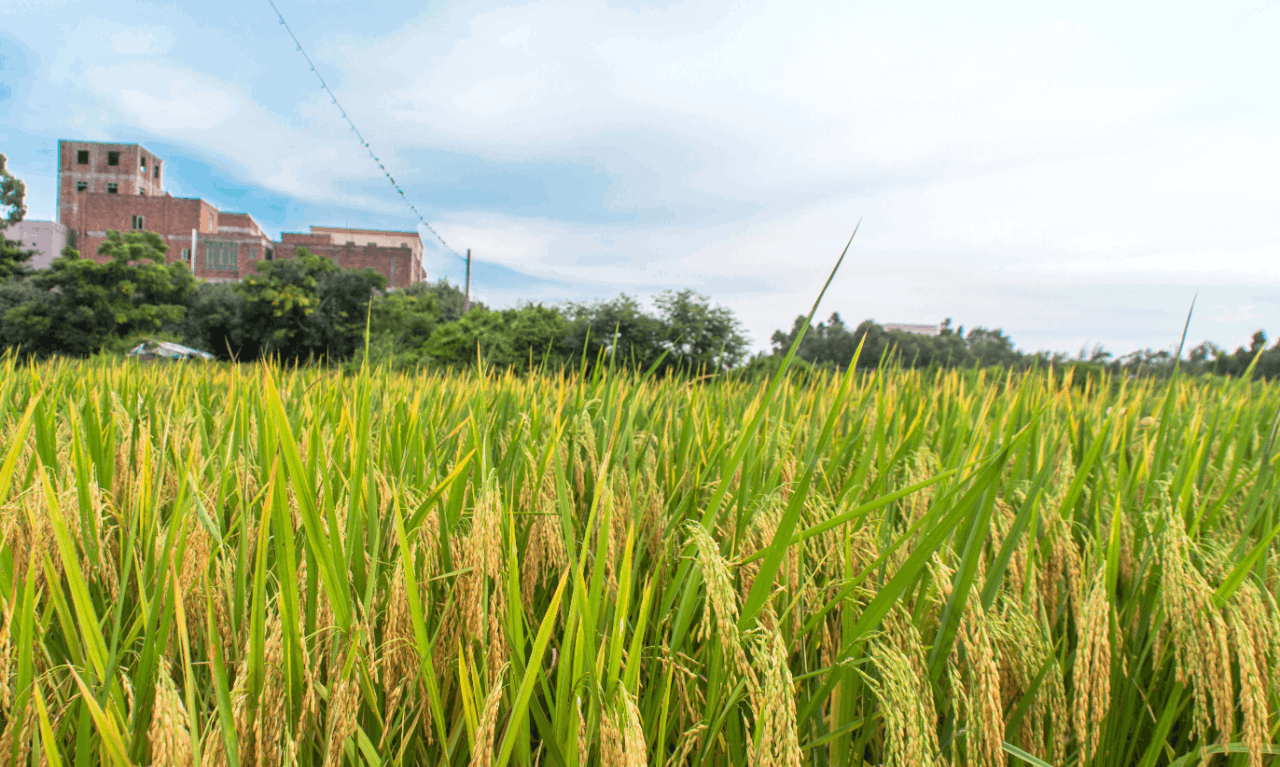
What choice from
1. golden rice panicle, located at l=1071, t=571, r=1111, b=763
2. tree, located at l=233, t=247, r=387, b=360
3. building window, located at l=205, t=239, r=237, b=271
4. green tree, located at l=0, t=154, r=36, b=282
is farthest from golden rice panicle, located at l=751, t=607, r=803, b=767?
building window, located at l=205, t=239, r=237, b=271

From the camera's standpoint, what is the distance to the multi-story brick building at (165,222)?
50.8m

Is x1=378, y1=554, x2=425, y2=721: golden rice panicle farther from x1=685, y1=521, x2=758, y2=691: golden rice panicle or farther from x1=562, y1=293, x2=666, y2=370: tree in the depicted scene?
x1=562, y1=293, x2=666, y2=370: tree

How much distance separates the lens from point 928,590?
109 cm

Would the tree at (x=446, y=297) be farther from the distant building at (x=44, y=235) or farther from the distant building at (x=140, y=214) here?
the distant building at (x=44, y=235)

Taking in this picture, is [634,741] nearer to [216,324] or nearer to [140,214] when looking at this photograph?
[216,324]

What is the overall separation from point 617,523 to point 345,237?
239ft

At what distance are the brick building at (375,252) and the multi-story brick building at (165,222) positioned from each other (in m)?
0.10

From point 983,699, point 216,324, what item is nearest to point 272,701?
point 983,699

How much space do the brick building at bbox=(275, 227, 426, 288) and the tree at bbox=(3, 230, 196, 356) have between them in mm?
24939

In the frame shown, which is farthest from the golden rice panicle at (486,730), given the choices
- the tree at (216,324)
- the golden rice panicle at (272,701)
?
the tree at (216,324)

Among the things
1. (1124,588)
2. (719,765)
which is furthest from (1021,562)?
(719,765)

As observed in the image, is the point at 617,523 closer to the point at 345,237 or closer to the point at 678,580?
the point at 678,580

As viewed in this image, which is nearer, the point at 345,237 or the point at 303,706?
the point at 303,706

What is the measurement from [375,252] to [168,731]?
6099 cm
